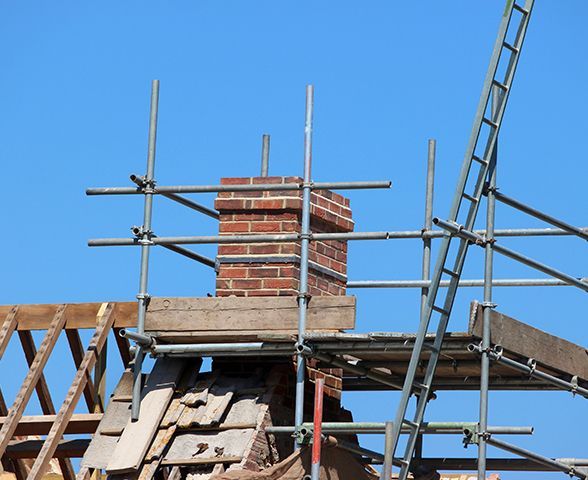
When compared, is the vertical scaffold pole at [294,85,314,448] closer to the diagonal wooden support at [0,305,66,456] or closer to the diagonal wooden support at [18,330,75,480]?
the diagonal wooden support at [0,305,66,456]

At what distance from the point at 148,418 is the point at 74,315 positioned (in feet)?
5.89

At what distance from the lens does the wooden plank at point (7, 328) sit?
613 inches

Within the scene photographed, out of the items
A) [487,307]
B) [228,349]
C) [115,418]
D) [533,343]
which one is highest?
[487,307]

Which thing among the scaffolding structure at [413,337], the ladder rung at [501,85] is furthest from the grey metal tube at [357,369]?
the ladder rung at [501,85]

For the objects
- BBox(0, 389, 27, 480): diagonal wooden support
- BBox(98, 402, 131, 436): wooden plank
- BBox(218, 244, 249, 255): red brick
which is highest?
BBox(218, 244, 249, 255): red brick

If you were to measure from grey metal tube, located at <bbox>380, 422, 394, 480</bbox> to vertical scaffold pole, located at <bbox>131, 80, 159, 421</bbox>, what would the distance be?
2.58 m

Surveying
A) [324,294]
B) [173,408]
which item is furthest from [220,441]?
[324,294]

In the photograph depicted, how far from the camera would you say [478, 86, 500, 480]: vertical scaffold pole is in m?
12.7

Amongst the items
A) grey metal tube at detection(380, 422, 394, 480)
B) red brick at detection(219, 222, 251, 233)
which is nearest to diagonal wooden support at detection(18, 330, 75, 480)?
red brick at detection(219, 222, 251, 233)

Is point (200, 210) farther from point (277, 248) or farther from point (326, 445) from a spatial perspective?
point (326, 445)

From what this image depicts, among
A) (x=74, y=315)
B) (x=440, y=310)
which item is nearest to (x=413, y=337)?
(x=440, y=310)

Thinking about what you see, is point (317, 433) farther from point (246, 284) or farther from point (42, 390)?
point (42, 390)

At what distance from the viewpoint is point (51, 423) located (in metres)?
14.9

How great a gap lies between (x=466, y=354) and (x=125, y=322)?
11.5 ft
